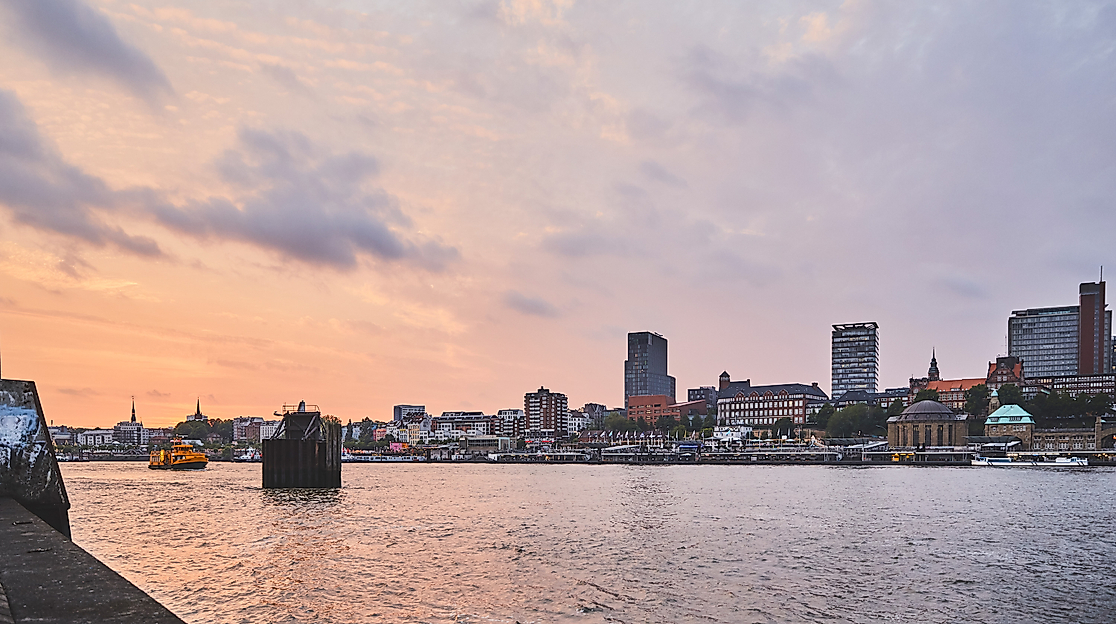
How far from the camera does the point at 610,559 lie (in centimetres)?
3416

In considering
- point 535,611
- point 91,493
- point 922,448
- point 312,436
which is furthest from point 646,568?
point 922,448

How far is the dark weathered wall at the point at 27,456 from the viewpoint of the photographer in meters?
12.9

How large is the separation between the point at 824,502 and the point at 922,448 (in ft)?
453

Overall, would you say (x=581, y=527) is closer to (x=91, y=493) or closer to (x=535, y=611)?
(x=535, y=611)

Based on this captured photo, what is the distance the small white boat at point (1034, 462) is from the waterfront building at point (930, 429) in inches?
939

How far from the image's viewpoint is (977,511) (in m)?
59.1

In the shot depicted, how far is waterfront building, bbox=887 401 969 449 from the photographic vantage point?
19112 cm

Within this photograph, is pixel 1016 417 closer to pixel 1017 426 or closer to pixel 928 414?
pixel 1017 426

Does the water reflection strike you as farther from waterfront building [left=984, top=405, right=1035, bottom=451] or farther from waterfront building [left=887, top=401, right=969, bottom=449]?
waterfront building [left=984, top=405, right=1035, bottom=451]

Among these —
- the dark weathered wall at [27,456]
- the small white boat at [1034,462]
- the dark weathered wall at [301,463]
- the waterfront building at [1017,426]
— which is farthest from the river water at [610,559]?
the waterfront building at [1017,426]

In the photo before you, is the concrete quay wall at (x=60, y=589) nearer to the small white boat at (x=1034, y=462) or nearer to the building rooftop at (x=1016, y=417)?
the small white boat at (x=1034, y=462)

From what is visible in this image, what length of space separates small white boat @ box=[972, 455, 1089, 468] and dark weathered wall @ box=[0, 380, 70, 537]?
175808 mm

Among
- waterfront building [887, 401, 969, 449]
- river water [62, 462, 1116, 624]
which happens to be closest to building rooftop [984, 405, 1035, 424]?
waterfront building [887, 401, 969, 449]

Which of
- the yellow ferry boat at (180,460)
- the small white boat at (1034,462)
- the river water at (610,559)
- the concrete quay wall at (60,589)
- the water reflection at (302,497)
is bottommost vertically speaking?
the small white boat at (1034,462)
